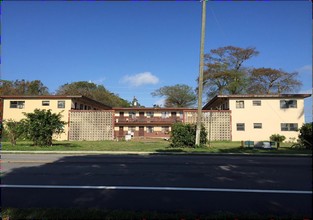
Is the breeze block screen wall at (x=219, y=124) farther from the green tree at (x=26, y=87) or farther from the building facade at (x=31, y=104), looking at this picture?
the green tree at (x=26, y=87)

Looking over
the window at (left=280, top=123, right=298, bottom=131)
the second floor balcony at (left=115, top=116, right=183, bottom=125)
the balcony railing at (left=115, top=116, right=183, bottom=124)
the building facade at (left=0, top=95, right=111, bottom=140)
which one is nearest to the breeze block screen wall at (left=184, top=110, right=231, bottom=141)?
the window at (left=280, top=123, right=298, bottom=131)

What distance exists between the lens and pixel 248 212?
482 centimetres

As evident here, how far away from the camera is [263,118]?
3572 centimetres

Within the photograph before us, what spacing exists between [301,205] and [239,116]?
31.7 metres

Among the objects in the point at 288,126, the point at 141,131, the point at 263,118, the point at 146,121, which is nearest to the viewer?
the point at 288,126

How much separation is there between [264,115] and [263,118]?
40 cm

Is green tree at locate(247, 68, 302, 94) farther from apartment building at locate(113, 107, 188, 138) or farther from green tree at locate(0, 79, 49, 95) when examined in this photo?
green tree at locate(0, 79, 49, 95)

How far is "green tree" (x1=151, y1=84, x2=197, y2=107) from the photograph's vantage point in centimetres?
7369

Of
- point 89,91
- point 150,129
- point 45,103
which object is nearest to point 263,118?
point 150,129

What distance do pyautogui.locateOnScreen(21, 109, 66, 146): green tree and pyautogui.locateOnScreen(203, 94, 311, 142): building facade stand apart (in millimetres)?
22303

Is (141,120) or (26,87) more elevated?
(26,87)

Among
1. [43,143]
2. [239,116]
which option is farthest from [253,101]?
[43,143]

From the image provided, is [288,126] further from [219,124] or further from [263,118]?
[219,124]

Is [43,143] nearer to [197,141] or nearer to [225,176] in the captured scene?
[197,141]
